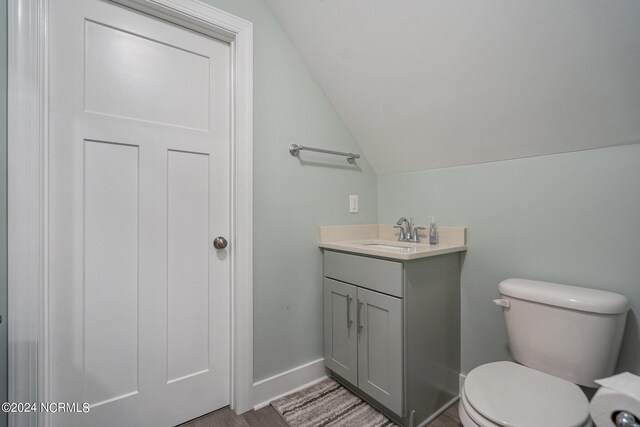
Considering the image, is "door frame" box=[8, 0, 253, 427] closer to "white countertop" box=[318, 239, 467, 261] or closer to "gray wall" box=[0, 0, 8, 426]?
"gray wall" box=[0, 0, 8, 426]

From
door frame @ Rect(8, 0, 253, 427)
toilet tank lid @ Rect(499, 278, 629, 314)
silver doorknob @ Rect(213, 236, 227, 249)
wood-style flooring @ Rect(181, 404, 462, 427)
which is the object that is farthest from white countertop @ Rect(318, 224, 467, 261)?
door frame @ Rect(8, 0, 253, 427)

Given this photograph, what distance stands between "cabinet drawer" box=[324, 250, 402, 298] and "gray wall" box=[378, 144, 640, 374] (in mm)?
554

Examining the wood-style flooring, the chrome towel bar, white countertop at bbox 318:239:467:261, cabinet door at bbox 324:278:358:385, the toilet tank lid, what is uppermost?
the chrome towel bar

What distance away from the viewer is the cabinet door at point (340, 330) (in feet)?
5.14

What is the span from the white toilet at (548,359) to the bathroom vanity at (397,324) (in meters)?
0.30

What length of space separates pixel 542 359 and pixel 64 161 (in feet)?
6.95

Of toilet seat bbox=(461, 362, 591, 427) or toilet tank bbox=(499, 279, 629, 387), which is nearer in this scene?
toilet seat bbox=(461, 362, 591, 427)

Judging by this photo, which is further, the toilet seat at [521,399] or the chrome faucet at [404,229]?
the chrome faucet at [404,229]

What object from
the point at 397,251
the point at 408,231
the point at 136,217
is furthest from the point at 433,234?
the point at 136,217

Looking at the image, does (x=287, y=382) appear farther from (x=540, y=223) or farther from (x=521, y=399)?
(x=540, y=223)

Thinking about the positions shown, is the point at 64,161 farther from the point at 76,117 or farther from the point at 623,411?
the point at 623,411

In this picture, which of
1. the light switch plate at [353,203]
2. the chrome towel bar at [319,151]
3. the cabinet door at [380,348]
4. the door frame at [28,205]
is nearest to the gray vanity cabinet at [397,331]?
the cabinet door at [380,348]

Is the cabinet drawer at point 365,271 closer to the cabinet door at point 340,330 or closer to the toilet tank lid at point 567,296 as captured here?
the cabinet door at point 340,330

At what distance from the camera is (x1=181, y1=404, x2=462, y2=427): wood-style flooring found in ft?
4.58
